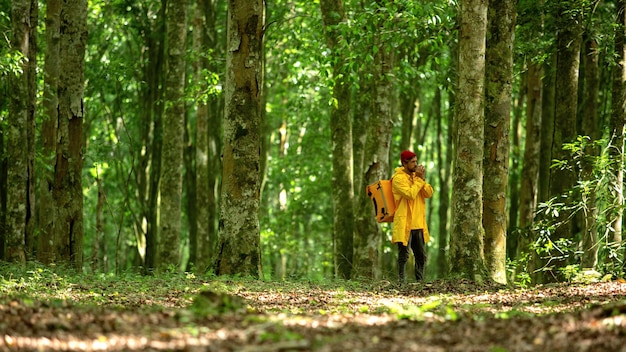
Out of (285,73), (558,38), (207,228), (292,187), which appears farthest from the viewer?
(292,187)

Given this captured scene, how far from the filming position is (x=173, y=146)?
65.0 feet

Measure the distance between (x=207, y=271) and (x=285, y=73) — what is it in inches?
669

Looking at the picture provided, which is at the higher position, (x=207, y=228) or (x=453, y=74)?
(x=453, y=74)

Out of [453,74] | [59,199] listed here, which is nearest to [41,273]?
[59,199]

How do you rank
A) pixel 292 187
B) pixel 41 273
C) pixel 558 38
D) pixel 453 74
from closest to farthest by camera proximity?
pixel 41 273, pixel 558 38, pixel 453 74, pixel 292 187

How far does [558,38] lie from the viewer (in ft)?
56.7

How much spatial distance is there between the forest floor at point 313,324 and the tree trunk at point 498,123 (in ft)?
8.96

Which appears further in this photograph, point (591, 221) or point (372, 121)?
point (372, 121)

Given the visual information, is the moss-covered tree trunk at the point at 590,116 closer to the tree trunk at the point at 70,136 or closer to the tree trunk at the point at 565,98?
the tree trunk at the point at 565,98

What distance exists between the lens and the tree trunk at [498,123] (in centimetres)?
1373

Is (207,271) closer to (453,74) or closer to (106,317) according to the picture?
(106,317)

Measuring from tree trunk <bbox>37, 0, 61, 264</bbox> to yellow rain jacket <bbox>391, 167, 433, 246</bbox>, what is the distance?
21.5ft

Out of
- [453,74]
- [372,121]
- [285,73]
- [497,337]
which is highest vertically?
[285,73]

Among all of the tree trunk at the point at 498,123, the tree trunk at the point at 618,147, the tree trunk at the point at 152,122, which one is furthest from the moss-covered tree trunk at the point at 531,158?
the tree trunk at the point at 152,122
